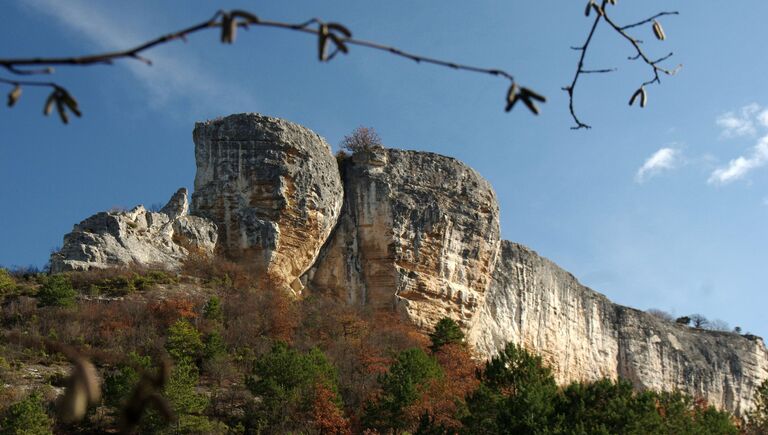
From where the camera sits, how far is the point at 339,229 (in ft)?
86.8

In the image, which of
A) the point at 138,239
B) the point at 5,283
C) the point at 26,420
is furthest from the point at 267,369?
the point at 5,283

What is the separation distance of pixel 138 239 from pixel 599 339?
18.7m

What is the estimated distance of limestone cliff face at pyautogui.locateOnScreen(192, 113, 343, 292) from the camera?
80.2 feet

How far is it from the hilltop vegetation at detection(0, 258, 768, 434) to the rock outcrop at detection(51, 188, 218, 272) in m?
0.52

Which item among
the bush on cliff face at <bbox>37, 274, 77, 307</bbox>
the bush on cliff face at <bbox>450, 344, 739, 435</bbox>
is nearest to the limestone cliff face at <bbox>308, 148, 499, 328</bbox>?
the bush on cliff face at <bbox>37, 274, 77, 307</bbox>

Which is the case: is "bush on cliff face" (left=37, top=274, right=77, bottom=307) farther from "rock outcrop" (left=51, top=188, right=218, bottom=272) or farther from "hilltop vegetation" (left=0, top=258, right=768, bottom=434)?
"rock outcrop" (left=51, top=188, right=218, bottom=272)

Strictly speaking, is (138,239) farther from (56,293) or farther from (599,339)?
(599,339)

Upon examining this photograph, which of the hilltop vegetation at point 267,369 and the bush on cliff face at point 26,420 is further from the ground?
the hilltop vegetation at point 267,369

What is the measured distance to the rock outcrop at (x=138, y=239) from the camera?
73.4 ft

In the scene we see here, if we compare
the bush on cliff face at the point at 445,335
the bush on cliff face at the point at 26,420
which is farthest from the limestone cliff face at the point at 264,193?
the bush on cliff face at the point at 26,420

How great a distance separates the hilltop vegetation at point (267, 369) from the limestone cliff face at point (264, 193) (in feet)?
3.24

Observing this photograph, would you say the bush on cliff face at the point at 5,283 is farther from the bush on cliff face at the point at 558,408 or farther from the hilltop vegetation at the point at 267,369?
the bush on cliff face at the point at 558,408

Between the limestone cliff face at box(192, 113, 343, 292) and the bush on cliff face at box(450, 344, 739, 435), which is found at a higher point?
the limestone cliff face at box(192, 113, 343, 292)

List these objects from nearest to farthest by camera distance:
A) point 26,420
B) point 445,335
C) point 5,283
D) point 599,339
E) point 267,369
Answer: point 26,420
point 267,369
point 5,283
point 445,335
point 599,339
